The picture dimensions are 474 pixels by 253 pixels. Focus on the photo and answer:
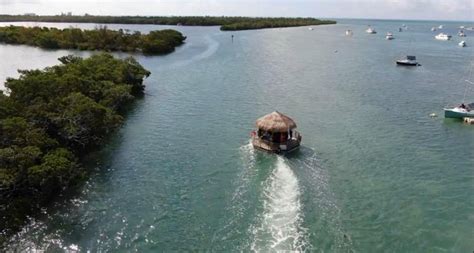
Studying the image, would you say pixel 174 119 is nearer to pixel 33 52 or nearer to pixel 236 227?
pixel 236 227

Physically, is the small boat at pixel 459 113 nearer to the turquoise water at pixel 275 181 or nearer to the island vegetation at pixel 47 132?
the turquoise water at pixel 275 181

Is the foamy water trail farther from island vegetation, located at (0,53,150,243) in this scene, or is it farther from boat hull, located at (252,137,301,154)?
island vegetation, located at (0,53,150,243)

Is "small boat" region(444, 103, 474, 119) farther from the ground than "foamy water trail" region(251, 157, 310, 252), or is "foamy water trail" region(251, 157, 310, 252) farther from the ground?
"small boat" region(444, 103, 474, 119)

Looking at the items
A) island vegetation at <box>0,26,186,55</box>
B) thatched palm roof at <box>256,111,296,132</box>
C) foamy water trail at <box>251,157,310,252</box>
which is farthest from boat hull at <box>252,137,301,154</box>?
island vegetation at <box>0,26,186,55</box>

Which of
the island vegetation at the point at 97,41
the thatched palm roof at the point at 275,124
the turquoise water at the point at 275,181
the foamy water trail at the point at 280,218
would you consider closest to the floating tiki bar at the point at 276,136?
the thatched palm roof at the point at 275,124

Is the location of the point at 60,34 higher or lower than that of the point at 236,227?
higher

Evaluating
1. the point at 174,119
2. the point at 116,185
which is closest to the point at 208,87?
the point at 174,119

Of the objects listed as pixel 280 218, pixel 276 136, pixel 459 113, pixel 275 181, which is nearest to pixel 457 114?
pixel 459 113
